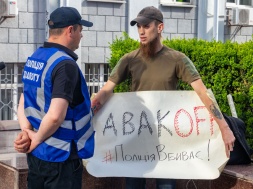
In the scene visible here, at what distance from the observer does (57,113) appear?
13.9 ft

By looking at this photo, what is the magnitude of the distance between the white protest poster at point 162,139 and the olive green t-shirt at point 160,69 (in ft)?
0.48

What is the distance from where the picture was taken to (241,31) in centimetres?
1545

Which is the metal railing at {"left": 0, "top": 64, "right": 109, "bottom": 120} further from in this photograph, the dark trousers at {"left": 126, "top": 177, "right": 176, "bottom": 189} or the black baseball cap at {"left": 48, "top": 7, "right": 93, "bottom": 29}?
the black baseball cap at {"left": 48, "top": 7, "right": 93, "bottom": 29}

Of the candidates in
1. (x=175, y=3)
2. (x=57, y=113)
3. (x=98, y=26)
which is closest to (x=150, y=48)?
(x=57, y=113)

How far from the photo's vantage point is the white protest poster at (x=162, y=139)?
5.68m

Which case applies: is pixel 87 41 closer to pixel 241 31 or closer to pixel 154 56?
pixel 241 31

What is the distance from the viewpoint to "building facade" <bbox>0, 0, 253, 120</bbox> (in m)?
12.2

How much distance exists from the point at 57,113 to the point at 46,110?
19 cm

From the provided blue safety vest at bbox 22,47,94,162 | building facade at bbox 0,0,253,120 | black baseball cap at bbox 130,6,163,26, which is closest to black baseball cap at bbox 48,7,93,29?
blue safety vest at bbox 22,47,94,162

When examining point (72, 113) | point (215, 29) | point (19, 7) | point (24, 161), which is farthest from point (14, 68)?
point (72, 113)

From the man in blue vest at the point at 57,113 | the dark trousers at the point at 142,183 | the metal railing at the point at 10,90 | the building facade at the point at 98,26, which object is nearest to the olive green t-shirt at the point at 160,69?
the dark trousers at the point at 142,183

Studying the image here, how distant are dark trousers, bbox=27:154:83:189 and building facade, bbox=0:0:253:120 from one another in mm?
7659

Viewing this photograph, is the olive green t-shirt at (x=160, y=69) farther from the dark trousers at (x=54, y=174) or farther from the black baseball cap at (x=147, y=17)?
the dark trousers at (x=54, y=174)

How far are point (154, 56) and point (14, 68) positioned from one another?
7273mm
